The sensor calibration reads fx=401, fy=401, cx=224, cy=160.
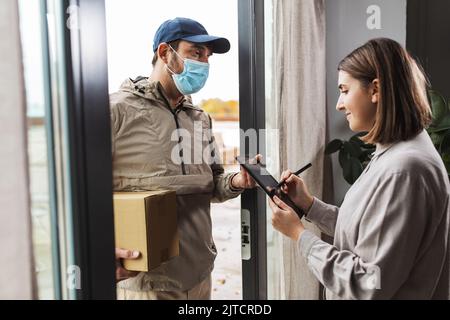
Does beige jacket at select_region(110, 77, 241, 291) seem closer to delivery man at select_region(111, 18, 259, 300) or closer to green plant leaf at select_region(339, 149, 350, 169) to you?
delivery man at select_region(111, 18, 259, 300)

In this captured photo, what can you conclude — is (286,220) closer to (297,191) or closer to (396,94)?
(297,191)

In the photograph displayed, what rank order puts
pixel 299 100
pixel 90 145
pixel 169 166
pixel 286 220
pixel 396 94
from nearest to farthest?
pixel 90 145 < pixel 396 94 < pixel 286 220 < pixel 169 166 < pixel 299 100

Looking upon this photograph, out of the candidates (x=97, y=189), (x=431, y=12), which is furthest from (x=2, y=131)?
(x=431, y=12)

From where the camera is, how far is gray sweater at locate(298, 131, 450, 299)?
966 mm

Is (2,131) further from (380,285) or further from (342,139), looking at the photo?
(342,139)

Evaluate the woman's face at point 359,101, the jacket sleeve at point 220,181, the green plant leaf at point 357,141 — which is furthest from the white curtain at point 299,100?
the woman's face at point 359,101

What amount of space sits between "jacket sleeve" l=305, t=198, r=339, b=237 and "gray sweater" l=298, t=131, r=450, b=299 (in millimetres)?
335

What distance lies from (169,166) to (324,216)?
584mm

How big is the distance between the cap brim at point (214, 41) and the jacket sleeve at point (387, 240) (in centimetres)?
85

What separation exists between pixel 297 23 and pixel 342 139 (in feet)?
2.43

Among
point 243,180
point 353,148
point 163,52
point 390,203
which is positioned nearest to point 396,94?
point 390,203

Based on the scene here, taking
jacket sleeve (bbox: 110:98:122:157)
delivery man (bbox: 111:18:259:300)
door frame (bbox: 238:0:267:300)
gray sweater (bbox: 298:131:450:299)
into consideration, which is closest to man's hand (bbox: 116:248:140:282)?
delivery man (bbox: 111:18:259:300)

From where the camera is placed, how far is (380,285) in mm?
978

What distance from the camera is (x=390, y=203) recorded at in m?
0.97
